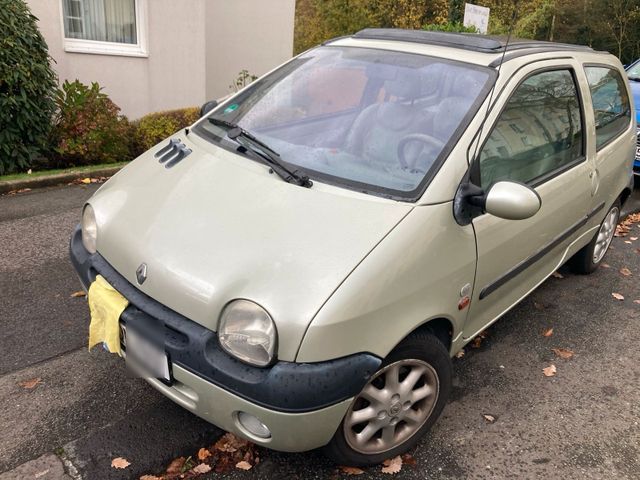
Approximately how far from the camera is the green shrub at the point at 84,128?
6.11 metres

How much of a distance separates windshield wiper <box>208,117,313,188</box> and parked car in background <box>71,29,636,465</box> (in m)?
0.01

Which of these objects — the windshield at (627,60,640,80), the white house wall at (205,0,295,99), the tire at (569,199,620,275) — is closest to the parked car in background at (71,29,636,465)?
the tire at (569,199,620,275)

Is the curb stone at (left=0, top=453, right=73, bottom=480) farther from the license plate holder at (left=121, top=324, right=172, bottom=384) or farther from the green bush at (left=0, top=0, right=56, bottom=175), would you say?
the green bush at (left=0, top=0, right=56, bottom=175)

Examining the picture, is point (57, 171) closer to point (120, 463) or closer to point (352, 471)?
point (120, 463)

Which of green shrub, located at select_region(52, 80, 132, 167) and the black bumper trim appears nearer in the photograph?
the black bumper trim

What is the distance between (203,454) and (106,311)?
79cm

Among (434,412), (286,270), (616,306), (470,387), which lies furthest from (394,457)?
(616,306)

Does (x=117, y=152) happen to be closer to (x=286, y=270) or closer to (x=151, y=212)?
(x=151, y=212)

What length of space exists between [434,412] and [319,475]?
0.60 meters

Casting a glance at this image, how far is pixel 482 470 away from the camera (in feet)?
8.23

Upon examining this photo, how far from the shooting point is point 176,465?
2.41 meters

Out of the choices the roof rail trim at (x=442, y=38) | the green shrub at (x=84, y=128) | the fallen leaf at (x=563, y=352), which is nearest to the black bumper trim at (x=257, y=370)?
the roof rail trim at (x=442, y=38)

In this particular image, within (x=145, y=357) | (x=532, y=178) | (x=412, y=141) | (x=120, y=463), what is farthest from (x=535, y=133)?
(x=120, y=463)

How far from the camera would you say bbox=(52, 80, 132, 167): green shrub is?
611 centimetres
